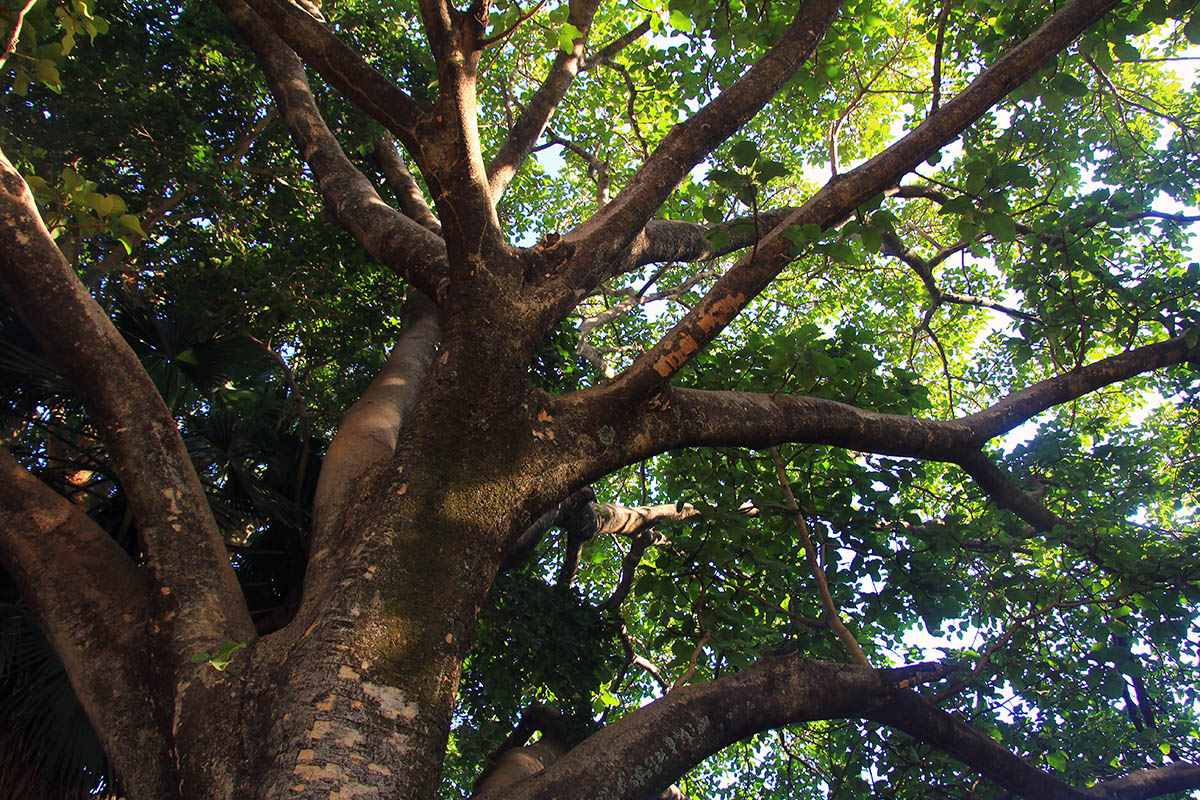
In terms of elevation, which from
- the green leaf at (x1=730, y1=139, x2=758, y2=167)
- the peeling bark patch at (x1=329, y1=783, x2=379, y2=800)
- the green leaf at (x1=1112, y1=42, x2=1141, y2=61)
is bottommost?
the peeling bark patch at (x1=329, y1=783, x2=379, y2=800)

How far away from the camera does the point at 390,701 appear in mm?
1550

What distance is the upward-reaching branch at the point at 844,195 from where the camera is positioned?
245 centimetres

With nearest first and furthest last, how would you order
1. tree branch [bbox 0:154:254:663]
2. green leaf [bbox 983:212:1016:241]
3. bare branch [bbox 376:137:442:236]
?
tree branch [bbox 0:154:254:663]
green leaf [bbox 983:212:1016:241]
bare branch [bbox 376:137:442:236]

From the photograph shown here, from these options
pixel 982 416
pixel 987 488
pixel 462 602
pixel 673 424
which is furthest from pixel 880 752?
pixel 462 602

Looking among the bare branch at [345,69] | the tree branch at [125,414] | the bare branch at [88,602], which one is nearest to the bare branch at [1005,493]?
the bare branch at [345,69]

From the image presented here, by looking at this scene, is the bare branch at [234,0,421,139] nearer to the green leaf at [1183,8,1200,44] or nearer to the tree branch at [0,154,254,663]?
the tree branch at [0,154,254,663]

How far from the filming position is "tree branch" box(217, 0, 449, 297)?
9.64 ft

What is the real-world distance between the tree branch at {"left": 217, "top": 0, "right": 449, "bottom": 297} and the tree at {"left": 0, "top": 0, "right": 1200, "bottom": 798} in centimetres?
3

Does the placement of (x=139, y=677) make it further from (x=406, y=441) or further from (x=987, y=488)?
(x=987, y=488)

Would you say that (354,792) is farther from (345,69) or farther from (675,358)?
(345,69)

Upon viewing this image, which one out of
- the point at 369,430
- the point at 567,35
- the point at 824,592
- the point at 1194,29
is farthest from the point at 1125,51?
A: the point at 369,430

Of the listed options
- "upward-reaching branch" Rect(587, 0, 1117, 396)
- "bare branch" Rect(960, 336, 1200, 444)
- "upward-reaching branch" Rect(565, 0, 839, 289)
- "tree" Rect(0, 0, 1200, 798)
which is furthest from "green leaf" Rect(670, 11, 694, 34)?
"bare branch" Rect(960, 336, 1200, 444)

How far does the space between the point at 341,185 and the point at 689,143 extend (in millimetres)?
1849

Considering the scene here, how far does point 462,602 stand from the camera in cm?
182
